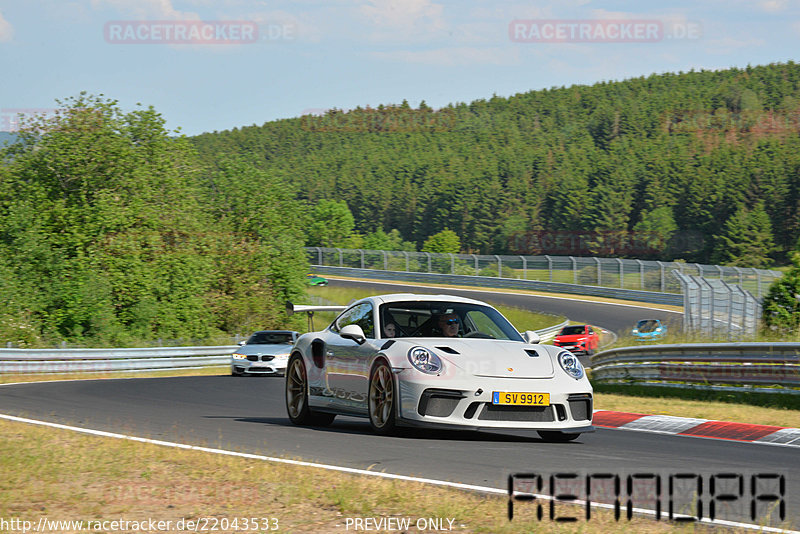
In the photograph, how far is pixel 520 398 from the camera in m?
8.90

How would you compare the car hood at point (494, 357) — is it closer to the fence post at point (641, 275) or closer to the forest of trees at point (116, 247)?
the forest of trees at point (116, 247)

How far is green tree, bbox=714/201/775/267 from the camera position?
117625 millimetres

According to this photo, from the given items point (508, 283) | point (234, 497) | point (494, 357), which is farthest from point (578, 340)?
point (234, 497)

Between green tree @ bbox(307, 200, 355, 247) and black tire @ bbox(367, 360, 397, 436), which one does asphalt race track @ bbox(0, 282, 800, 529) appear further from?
green tree @ bbox(307, 200, 355, 247)

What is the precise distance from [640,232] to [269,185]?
286 ft

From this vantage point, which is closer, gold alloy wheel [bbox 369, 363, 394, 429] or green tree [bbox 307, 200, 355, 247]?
gold alloy wheel [bbox 369, 363, 394, 429]

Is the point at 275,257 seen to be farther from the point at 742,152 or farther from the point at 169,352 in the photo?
the point at 742,152

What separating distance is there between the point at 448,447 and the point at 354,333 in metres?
1.58

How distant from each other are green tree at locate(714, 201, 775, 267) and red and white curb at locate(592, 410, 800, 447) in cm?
10960

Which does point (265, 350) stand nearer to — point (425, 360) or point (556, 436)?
point (556, 436)

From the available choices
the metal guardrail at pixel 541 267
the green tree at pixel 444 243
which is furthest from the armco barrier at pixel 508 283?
the green tree at pixel 444 243

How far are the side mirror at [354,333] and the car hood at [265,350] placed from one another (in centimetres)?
1664

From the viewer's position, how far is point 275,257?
183 feet

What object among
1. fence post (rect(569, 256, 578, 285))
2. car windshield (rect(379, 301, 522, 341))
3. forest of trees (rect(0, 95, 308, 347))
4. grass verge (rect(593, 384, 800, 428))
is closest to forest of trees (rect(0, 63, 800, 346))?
forest of trees (rect(0, 95, 308, 347))
